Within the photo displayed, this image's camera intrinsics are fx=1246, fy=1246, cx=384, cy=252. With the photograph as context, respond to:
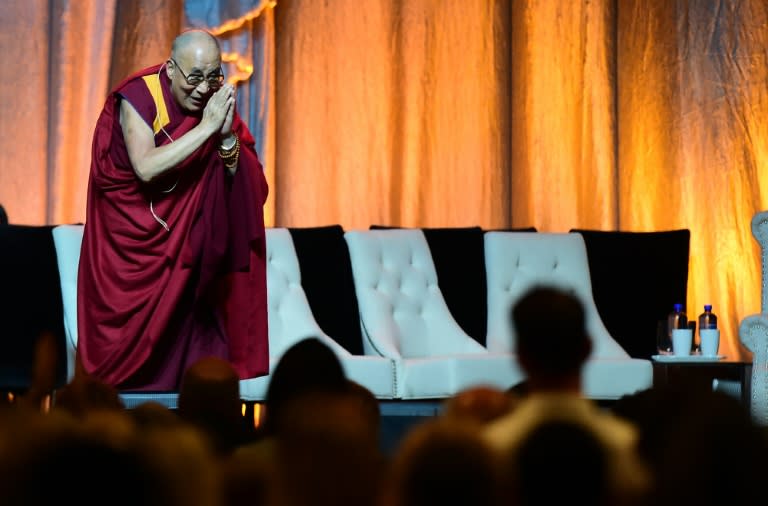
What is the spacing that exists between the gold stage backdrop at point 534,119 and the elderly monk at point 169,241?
7.12 feet

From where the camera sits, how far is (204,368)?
149 centimetres

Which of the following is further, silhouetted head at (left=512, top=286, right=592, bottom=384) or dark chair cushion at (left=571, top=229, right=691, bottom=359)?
dark chair cushion at (left=571, top=229, right=691, bottom=359)

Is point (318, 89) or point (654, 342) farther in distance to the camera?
point (318, 89)

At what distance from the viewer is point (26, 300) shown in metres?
4.06

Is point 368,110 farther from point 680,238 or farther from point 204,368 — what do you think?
point 204,368

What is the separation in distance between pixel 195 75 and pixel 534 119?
2.72 m

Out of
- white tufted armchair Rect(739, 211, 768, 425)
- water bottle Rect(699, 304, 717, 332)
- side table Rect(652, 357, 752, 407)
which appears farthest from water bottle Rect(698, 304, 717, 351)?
white tufted armchair Rect(739, 211, 768, 425)

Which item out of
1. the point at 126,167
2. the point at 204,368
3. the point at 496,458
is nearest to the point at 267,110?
the point at 126,167

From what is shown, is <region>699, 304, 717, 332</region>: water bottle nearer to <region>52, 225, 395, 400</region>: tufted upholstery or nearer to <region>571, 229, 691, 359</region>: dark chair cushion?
<region>571, 229, 691, 359</region>: dark chair cushion

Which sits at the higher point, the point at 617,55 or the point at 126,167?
the point at 617,55

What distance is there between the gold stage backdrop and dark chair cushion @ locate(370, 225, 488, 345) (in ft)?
2.63

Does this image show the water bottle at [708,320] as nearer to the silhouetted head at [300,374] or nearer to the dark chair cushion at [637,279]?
the dark chair cushion at [637,279]

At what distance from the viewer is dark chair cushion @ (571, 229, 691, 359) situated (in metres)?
4.76

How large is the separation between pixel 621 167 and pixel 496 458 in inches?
193
